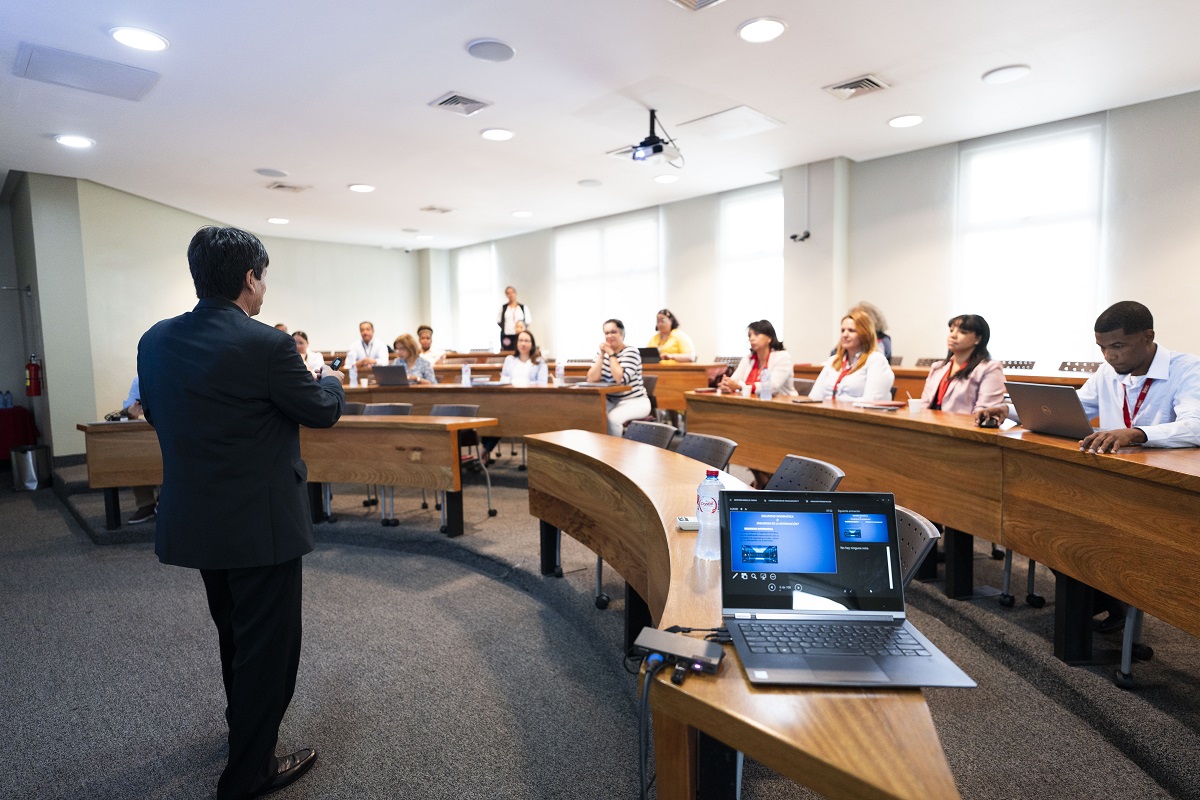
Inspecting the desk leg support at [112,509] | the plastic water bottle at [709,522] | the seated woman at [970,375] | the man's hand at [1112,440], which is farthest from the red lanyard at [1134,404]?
the desk leg support at [112,509]

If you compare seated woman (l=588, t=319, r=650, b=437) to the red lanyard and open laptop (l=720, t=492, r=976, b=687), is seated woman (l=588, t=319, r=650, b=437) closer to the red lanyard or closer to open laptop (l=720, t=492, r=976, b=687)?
the red lanyard

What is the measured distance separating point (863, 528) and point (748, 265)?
308 inches

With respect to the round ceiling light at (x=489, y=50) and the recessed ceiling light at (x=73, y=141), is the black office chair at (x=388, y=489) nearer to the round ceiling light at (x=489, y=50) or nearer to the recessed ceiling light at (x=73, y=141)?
the round ceiling light at (x=489, y=50)

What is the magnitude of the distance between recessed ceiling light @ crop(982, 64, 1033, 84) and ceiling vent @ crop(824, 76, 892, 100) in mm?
699

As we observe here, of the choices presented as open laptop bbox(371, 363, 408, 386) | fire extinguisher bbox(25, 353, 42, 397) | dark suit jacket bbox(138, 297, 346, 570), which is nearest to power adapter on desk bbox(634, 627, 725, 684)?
dark suit jacket bbox(138, 297, 346, 570)

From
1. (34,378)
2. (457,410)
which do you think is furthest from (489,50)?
(34,378)

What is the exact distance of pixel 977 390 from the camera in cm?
350

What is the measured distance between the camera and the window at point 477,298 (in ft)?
41.1

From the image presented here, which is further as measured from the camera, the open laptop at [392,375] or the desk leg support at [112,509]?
the open laptop at [392,375]

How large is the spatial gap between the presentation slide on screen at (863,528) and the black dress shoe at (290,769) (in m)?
1.79

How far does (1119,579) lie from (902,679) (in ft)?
4.63

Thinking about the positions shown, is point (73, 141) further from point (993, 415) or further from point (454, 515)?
point (993, 415)

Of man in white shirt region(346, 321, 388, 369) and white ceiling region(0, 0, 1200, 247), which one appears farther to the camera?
man in white shirt region(346, 321, 388, 369)

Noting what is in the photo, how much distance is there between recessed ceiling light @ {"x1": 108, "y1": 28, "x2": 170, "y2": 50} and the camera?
154 inches
